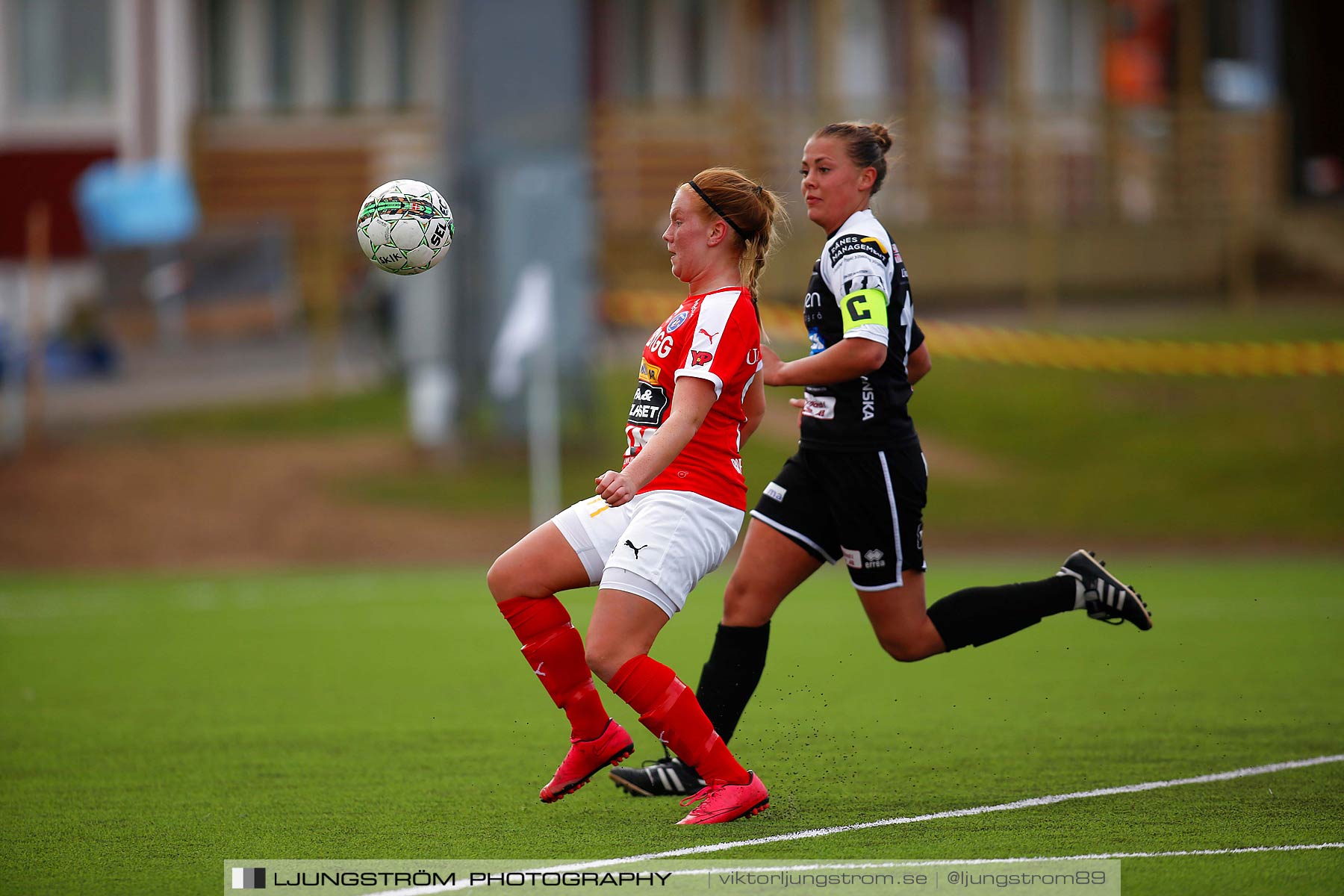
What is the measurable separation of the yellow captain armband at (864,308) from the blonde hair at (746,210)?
31cm

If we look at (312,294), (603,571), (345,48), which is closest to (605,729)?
(603,571)

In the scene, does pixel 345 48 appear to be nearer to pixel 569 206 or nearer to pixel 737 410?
pixel 569 206

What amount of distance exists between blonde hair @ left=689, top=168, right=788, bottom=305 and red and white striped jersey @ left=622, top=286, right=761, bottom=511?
0.11 meters

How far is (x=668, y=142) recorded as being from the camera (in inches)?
989

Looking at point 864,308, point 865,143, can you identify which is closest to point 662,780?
point 864,308

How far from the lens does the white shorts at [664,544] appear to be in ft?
17.1

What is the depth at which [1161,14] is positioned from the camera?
3291 cm

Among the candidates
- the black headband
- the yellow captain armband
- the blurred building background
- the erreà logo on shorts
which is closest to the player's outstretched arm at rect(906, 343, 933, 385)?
the yellow captain armband

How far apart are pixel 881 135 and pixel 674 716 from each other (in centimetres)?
215

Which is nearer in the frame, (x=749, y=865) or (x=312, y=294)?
(x=749, y=865)

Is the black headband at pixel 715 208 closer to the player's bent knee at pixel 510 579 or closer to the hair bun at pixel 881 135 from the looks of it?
the hair bun at pixel 881 135

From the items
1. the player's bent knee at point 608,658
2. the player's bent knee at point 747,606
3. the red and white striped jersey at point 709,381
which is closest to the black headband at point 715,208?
the red and white striped jersey at point 709,381

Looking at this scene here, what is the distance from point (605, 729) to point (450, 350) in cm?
1324

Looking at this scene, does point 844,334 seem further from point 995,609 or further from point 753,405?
point 995,609
